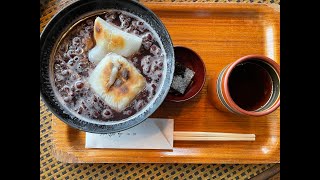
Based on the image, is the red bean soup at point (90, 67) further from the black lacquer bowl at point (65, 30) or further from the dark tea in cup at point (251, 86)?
the dark tea in cup at point (251, 86)

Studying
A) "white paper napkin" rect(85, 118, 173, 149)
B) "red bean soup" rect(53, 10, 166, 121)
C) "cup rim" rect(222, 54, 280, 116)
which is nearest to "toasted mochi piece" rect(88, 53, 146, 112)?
"red bean soup" rect(53, 10, 166, 121)

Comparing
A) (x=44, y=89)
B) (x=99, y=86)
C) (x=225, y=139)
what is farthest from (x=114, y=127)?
(x=225, y=139)

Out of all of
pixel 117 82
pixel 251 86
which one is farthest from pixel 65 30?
pixel 251 86

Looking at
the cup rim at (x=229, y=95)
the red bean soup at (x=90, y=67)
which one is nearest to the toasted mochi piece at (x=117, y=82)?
the red bean soup at (x=90, y=67)

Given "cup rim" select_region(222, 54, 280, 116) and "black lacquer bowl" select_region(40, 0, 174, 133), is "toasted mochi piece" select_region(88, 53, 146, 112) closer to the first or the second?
"black lacquer bowl" select_region(40, 0, 174, 133)

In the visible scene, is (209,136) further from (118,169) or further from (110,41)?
(110,41)

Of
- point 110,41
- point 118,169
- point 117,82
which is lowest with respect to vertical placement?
point 118,169
